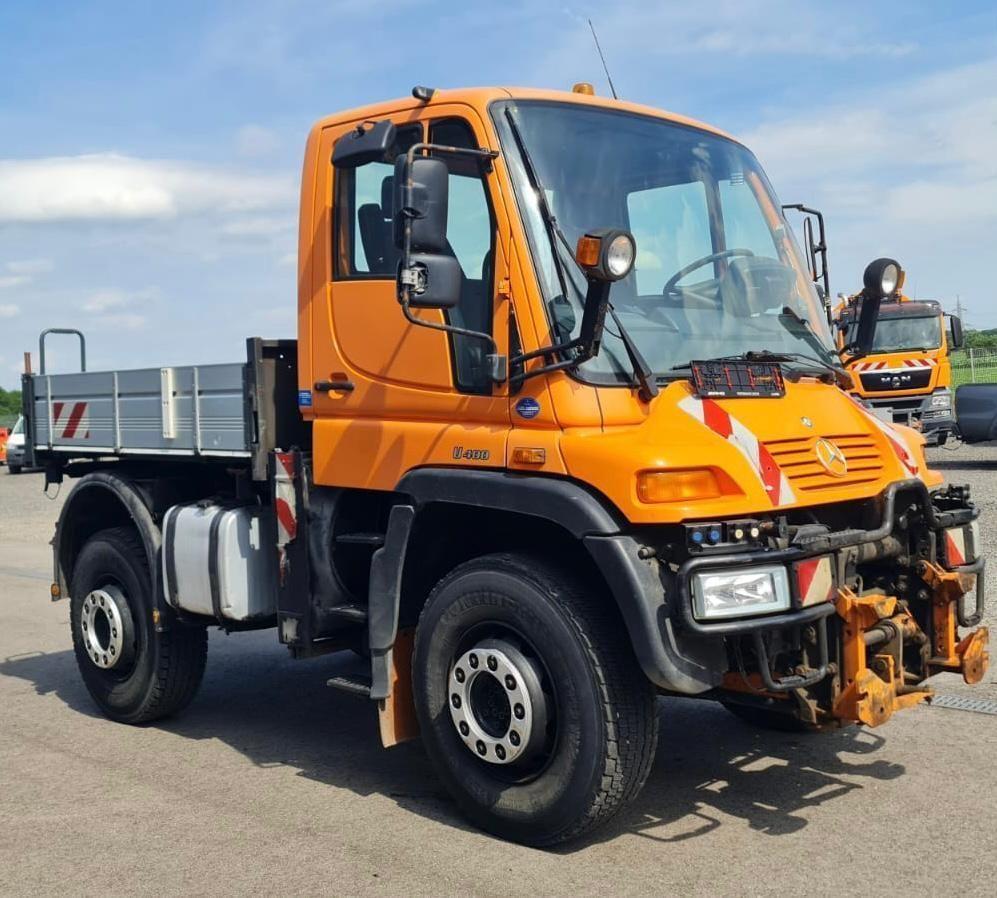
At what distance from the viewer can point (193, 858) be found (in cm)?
466

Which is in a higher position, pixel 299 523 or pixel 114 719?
pixel 299 523

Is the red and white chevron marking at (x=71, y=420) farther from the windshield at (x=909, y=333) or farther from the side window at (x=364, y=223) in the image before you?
the windshield at (x=909, y=333)

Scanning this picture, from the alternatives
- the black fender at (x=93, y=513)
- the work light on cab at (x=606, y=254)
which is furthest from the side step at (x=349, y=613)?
the work light on cab at (x=606, y=254)

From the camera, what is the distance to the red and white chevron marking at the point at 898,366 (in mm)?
21453

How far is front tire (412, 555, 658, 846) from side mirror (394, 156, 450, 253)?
123 cm

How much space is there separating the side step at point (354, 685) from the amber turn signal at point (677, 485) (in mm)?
1636

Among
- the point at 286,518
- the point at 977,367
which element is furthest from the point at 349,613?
the point at 977,367

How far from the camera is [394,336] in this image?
17.3 feet

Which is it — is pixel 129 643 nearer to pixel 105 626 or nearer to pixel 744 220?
pixel 105 626

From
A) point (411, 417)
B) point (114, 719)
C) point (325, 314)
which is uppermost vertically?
point (325, 314)

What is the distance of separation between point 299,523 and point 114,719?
203 cm

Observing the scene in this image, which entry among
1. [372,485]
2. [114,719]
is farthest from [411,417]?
[114,719]

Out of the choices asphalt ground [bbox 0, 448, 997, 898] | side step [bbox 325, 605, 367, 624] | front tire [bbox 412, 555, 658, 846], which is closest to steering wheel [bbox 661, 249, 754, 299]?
front tire [bbox 412, 555, 658, 846]

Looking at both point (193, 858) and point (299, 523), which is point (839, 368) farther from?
point (193, 858)
